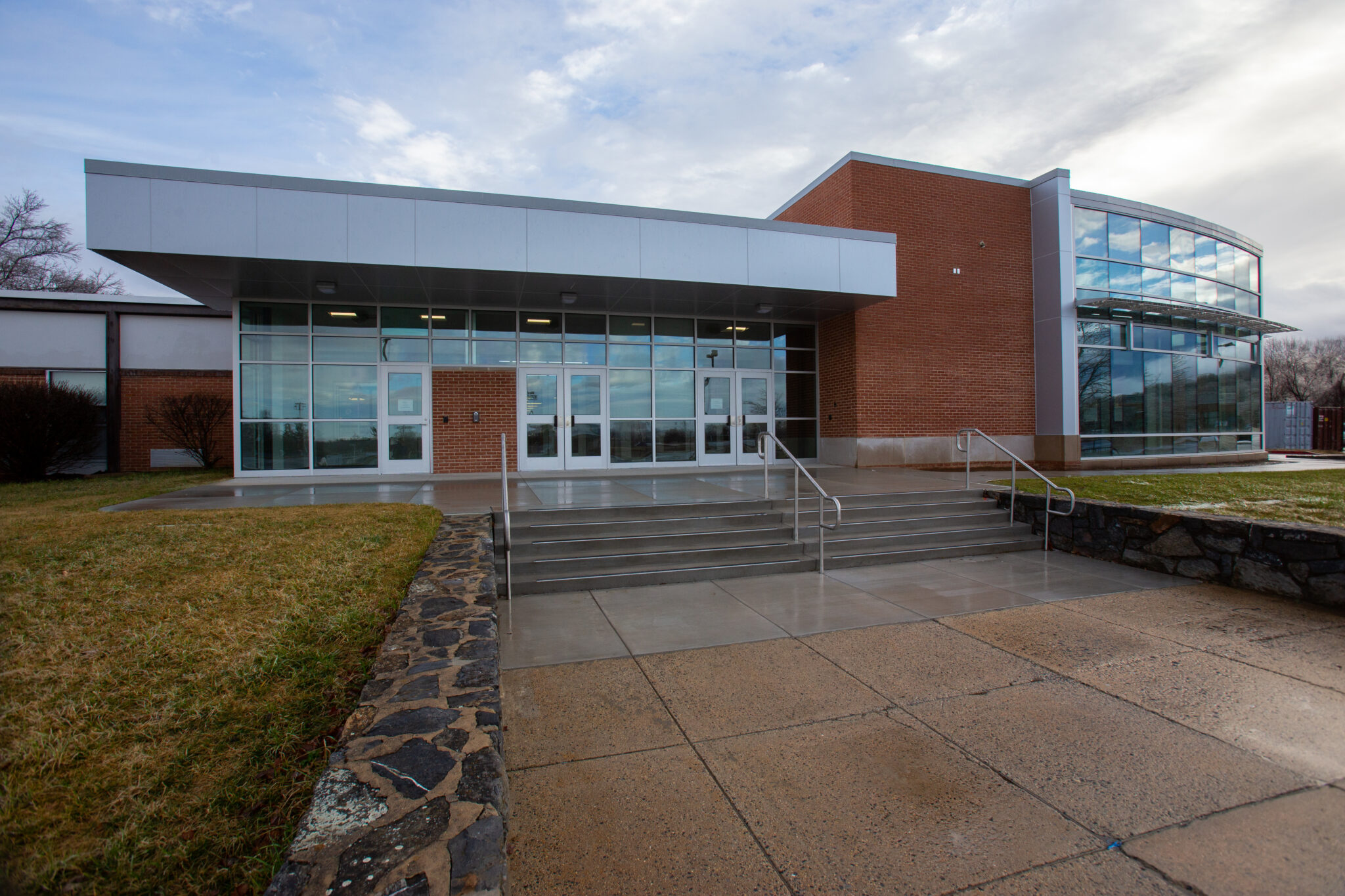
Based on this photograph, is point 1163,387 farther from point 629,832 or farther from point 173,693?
point 173,693

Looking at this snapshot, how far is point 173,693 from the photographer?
297 centimetres

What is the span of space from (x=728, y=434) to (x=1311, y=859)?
12.2 metres

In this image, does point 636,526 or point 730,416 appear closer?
point 636,526

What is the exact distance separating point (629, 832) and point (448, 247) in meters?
9.57

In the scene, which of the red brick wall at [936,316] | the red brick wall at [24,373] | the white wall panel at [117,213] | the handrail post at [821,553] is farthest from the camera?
the red brick wall at [24,373]

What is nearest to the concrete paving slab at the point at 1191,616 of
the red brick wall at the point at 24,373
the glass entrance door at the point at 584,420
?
the glass entrance door at the point at 584,420

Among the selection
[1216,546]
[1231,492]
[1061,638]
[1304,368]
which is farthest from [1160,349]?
[1304,368]

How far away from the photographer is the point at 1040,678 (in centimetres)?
386

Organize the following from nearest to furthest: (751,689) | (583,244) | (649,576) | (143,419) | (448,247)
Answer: (751,689)
(649,576)
(448,247)
(583,244)
(143,419)

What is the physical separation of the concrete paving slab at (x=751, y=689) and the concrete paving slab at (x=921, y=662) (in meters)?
0.17

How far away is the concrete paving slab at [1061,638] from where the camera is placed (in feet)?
13.8

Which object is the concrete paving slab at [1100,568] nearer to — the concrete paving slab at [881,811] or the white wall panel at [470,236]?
the concrete paving slab at [881,811]

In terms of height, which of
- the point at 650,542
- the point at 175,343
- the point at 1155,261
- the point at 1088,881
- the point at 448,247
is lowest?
the point at 1088,881

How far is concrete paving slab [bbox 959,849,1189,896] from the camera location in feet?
7.08
